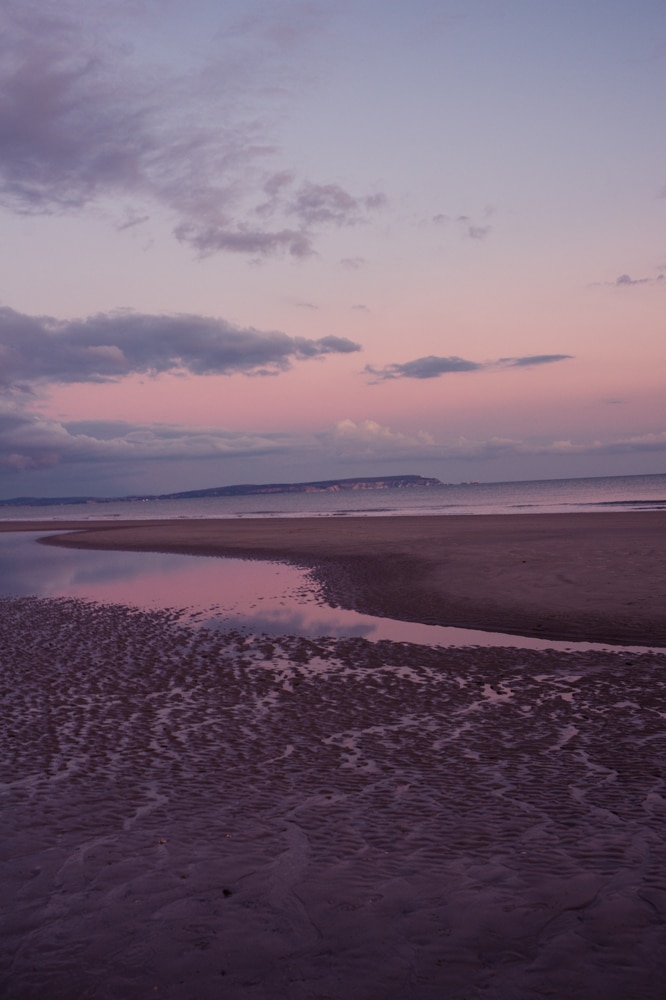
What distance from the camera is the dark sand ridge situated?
19406 millimetres

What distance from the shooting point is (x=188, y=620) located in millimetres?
21938

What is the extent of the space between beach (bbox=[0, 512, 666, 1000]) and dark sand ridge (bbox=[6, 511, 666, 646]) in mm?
1139

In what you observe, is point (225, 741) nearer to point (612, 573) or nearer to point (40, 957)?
point (40, 957)

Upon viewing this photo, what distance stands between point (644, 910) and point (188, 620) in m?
17.1

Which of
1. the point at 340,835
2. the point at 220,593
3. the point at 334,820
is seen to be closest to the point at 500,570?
the point at 220,593

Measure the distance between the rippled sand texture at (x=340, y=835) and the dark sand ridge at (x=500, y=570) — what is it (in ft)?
14.6

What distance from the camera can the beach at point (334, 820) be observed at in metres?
5.65

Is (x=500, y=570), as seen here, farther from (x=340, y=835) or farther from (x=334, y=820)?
(x=340, y=835)

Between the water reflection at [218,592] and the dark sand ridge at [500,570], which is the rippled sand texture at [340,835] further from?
the dark sand ridge at [500,570]

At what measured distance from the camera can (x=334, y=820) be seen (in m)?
8.26

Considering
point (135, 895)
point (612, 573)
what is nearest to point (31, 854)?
point (135, 895)

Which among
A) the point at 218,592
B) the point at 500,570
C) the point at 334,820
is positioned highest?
the point at 500,570

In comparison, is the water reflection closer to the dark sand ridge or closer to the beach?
the dark sand ridge

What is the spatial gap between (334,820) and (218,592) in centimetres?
2006
